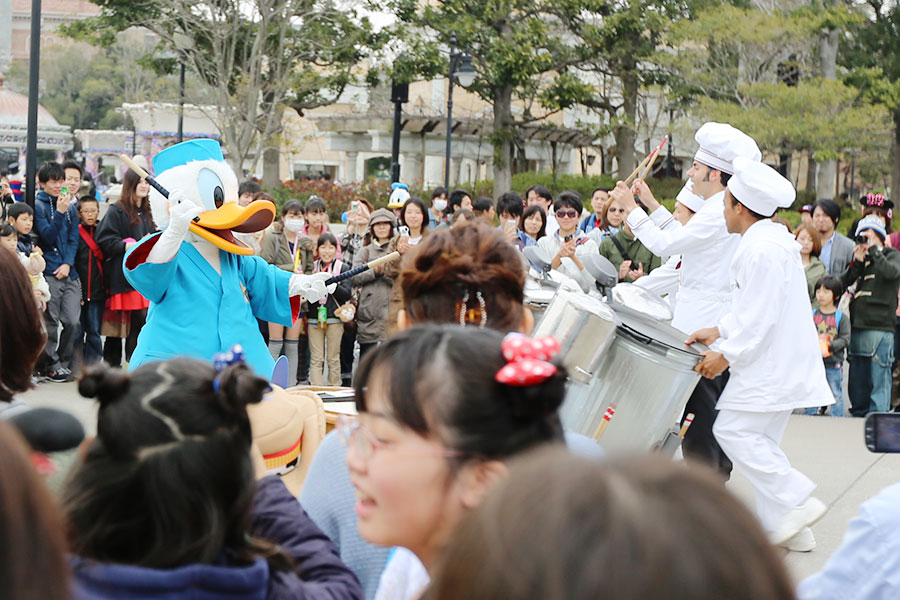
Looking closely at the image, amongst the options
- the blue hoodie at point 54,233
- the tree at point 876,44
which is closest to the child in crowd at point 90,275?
the blue hoodie at point 54,233

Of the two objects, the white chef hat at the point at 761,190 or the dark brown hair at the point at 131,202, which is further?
the dark brown hair at the point at 131,202

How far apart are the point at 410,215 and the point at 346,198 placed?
58.9 feet

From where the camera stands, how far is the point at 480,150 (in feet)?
93.3

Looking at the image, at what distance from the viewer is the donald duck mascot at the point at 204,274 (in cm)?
482

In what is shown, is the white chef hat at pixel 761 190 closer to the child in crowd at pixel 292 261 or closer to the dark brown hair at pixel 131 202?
the child in crowd at pixel 292 261

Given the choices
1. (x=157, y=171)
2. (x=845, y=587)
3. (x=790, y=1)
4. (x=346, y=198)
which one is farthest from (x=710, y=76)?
(x=845, y=587)

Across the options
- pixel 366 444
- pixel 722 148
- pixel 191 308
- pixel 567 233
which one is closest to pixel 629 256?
pixel 567 233

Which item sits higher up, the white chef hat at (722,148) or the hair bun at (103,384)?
the white chef hat at (722,148)

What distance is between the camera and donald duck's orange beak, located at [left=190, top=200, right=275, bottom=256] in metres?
4.99

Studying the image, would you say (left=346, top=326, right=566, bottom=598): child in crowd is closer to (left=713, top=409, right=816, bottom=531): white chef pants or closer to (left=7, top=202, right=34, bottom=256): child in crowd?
(left=713, top=409, right=816, bottom=531): white chef pants

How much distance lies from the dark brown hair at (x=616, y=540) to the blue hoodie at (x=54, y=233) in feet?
28.2

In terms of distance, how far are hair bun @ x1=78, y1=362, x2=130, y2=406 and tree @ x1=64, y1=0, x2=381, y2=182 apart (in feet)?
65.7

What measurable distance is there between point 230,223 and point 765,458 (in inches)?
109

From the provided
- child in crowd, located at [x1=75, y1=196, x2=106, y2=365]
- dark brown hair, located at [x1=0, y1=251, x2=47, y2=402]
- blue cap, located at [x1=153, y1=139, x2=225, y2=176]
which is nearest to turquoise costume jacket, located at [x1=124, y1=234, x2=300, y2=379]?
blue cap, located at [x1=153, y1=139, x2=225, y2=176]
